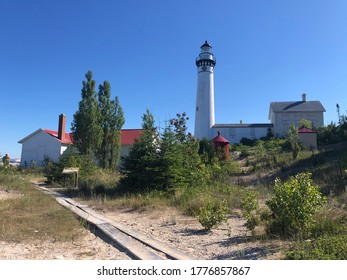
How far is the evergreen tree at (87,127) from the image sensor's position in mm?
25859

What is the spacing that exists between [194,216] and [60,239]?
3408 millimetres

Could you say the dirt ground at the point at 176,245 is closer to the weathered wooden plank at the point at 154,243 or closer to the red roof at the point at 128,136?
the weathered wooden plank at the point at 154,243

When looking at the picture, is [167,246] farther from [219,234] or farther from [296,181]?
[296,181]

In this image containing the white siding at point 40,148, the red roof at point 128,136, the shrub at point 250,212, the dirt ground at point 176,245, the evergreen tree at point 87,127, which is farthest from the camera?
the red roof at point 128,136

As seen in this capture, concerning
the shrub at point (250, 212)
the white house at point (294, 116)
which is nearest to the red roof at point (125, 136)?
the white house at point (294, 116)

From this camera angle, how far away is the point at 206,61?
3994cm

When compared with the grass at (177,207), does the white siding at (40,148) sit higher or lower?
higher

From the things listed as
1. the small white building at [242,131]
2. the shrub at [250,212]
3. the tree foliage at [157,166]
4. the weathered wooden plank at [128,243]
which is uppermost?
the small white building at [242,131]

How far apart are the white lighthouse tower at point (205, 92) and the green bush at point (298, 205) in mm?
34904

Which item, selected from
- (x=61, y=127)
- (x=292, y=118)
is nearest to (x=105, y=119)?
(x=61, y=127)

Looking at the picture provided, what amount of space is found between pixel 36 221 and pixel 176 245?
3642 mm

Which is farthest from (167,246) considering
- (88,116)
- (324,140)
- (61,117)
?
(61,117)

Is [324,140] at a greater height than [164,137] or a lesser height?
greater

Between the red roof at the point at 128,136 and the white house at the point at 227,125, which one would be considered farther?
the white house at the point at 227,125
